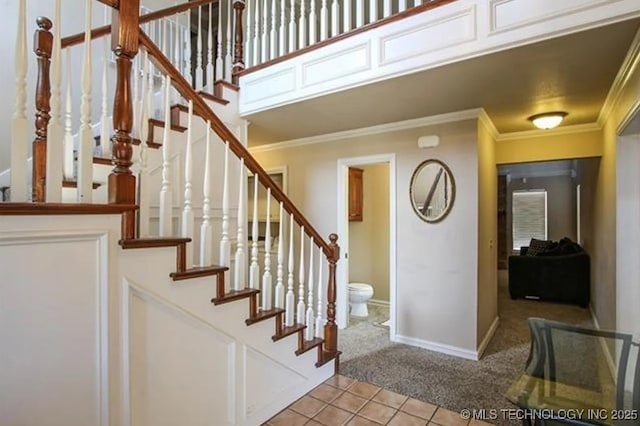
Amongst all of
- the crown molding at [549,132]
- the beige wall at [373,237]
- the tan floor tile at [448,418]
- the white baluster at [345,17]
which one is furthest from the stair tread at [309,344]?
the crown molding at [549,132]

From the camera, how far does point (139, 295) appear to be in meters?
1.57

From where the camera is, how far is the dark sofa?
5.09 m

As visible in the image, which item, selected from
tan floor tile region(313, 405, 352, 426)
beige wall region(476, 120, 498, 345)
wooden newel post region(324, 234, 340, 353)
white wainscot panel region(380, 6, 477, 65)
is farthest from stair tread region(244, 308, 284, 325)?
beige wall region(476, 120, 498, 345)

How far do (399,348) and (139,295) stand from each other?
265 cm

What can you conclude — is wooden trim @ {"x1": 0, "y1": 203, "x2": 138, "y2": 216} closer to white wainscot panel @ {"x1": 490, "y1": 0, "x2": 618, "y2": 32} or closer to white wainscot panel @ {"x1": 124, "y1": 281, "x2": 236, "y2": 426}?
white wainscot panel @ {"x1": 124, "y1": 281, "x2": 236, "y2": 426}

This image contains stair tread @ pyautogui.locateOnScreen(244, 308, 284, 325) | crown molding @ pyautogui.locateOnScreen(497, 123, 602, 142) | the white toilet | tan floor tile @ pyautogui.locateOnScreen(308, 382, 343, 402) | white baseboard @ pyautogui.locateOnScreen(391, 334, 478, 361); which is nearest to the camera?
stair tread @ pyautogui.locateOnScreen(244, 308, 284, 325)

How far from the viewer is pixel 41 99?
1652 mm

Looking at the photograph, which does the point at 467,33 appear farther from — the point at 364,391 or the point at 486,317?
the point at 486,317

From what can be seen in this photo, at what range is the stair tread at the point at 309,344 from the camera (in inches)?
97.7

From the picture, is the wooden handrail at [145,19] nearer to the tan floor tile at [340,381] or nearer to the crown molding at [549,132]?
the tan floor tile at [340,381]

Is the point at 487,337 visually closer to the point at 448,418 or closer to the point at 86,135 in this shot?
the point at 448,418

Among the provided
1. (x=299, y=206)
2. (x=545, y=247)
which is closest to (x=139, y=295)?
(x=299, y=206)

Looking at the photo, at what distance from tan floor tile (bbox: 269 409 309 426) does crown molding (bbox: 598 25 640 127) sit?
2.98 m

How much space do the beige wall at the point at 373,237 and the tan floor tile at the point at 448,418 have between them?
2.83m
